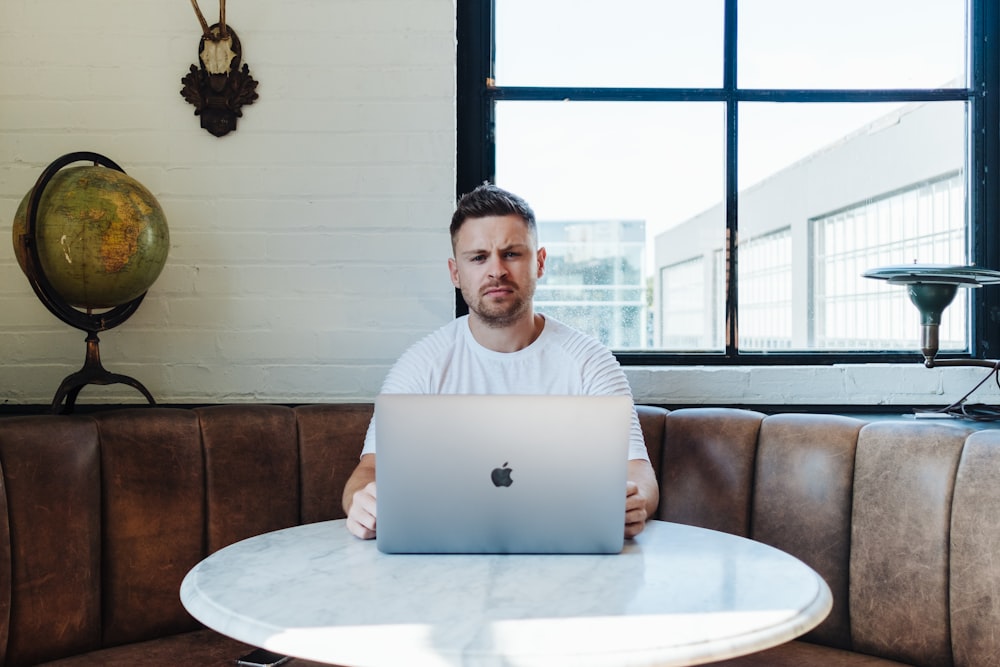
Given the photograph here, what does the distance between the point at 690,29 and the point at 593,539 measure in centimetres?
180

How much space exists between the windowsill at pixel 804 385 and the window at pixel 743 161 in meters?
0.09

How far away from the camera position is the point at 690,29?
2.55 meters

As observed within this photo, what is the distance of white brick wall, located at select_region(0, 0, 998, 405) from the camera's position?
7.86ft

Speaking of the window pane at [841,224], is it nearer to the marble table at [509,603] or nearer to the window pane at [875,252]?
the window pane at [875,252]

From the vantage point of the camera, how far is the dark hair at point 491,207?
2.03 metres

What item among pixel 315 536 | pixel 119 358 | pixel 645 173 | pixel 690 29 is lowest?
pixel 315 536

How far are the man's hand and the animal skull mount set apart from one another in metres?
1.35

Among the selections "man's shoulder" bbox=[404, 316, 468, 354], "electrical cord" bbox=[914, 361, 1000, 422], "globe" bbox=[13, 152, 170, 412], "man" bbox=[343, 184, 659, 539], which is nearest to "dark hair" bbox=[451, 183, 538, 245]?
"man" bbox=[343, 184, 659, 539]

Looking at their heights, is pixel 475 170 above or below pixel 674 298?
above

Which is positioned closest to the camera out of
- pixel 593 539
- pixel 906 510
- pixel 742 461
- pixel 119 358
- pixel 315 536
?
pixel 593 539

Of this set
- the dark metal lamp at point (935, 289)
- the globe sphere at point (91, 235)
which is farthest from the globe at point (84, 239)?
the dark metal lamp at point (935, 289)

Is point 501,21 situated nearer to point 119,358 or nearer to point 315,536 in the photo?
point 119,358

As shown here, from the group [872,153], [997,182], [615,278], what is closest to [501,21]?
[615,278]

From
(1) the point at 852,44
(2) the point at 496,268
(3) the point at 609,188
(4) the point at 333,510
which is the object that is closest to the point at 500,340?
(2) the point at 496,268
